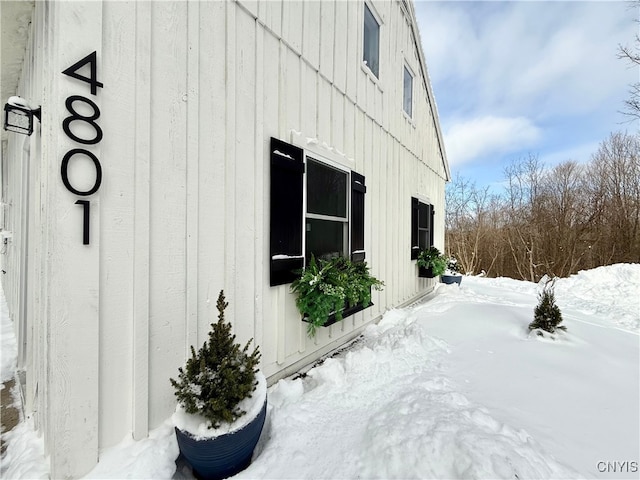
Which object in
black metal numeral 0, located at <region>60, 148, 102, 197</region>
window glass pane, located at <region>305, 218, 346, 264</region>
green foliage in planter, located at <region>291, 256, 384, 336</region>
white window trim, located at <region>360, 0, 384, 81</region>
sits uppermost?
white window trim, located at <region>360, 0, 384, 81</region>

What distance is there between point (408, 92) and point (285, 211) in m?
4.92

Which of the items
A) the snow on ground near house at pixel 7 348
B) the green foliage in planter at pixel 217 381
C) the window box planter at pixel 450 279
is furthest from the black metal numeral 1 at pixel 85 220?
the window box planter at pixel 450 279

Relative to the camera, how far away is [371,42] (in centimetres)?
432

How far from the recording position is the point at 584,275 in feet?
26.6

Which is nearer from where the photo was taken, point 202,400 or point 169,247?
point 202,400

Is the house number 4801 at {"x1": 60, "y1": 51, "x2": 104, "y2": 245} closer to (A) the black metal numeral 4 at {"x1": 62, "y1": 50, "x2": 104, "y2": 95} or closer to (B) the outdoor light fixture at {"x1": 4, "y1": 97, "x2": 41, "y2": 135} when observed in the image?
(A) the black metal numeral 4 at {"x1": 62, "y1": 50, "x2": 104, "y2": 95}

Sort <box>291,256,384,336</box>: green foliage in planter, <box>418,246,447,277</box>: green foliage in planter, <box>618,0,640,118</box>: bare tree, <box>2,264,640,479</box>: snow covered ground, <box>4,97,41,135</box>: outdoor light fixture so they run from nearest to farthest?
<box>2,264,640,479</box>: snow covered ground
<box>4,97,41,135</box>: outdoor light fixture
<box>291,256,384,336</box>: green foliage in planter
<box>418,246,447,277</box>: green foliage in planter
<box>618,0,640,118</box>: bare tree

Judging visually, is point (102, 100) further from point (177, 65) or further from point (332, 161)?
point (332, 161)

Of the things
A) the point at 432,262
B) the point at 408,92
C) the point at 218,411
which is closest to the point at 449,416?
the point at 218,411

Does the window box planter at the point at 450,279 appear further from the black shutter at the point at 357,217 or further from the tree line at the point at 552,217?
the tree line at the point at 552,217

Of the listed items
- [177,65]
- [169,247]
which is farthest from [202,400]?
[177,65]

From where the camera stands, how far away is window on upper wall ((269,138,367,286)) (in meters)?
2.49

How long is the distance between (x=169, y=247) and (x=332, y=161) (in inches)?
81.8

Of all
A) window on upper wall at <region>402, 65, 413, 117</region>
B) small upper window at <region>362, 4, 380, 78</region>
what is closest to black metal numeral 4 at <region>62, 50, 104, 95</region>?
small upper window at <region>362, 4, 380, 78</region>
